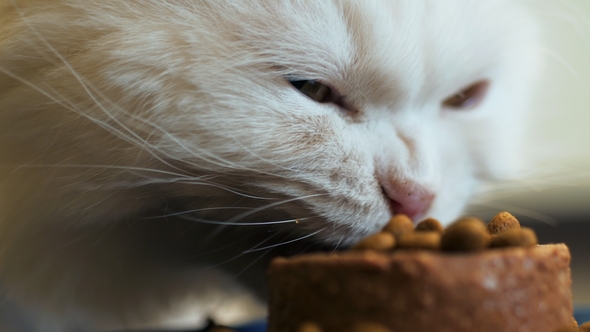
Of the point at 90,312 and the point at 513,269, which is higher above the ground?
the point at 513,269

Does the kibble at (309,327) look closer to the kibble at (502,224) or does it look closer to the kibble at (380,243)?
the kibble at (380,243)

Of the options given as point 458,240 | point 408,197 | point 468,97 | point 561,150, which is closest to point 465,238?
point 458,240

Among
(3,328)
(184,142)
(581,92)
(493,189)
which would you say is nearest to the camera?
(184,142)

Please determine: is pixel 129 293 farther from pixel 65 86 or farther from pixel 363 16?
pixel 363 16

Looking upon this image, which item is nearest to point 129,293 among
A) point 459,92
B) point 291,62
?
point 291,62

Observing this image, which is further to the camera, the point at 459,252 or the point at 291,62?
the point at 291,62

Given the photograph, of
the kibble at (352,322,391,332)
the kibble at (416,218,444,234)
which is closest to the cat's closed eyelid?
the kibble at (416,218,444,234)
